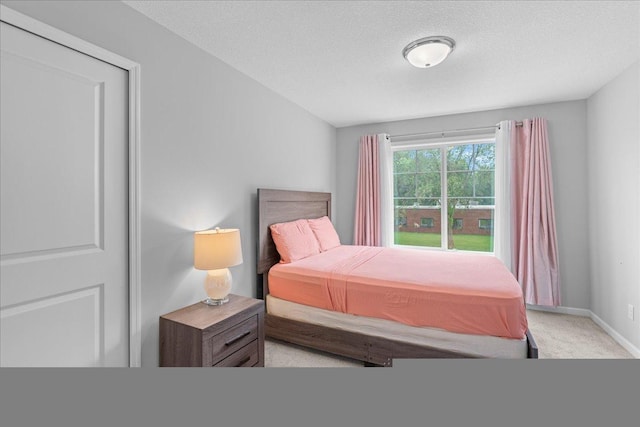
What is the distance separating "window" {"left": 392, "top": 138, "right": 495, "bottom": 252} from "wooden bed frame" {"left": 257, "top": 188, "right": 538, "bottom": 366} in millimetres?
1673

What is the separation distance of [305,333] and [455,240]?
2574 mm

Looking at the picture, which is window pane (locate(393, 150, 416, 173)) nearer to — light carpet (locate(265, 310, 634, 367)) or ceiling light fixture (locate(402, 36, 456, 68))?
ceiling light fixture (locate(402, 36, 456, 68))

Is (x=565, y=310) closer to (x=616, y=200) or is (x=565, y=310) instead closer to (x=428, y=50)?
(x=616, y=200)

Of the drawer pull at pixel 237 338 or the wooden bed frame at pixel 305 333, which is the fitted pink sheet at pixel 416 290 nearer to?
the wooden bed frame at pixel 305 333

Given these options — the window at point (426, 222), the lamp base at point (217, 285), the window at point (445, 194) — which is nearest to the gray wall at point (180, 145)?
the lamp base at point (217, 285)

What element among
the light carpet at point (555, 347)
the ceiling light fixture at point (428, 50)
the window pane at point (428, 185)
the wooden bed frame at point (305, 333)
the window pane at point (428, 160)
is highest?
the ceiling light fixture at point (428, 50)

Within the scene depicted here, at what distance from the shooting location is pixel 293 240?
2943 millimetres

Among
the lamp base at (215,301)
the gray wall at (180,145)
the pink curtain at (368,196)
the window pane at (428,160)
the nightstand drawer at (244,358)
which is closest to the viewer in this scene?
the gray wall at (180,145)

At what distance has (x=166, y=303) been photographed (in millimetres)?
1933

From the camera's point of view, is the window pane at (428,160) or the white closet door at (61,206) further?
the window pane at (428,160)

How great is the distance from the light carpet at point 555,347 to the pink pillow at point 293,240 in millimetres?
796

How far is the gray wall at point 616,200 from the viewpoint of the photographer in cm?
245

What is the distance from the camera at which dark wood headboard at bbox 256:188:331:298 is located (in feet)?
9.02

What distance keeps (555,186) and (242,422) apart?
166 inches
